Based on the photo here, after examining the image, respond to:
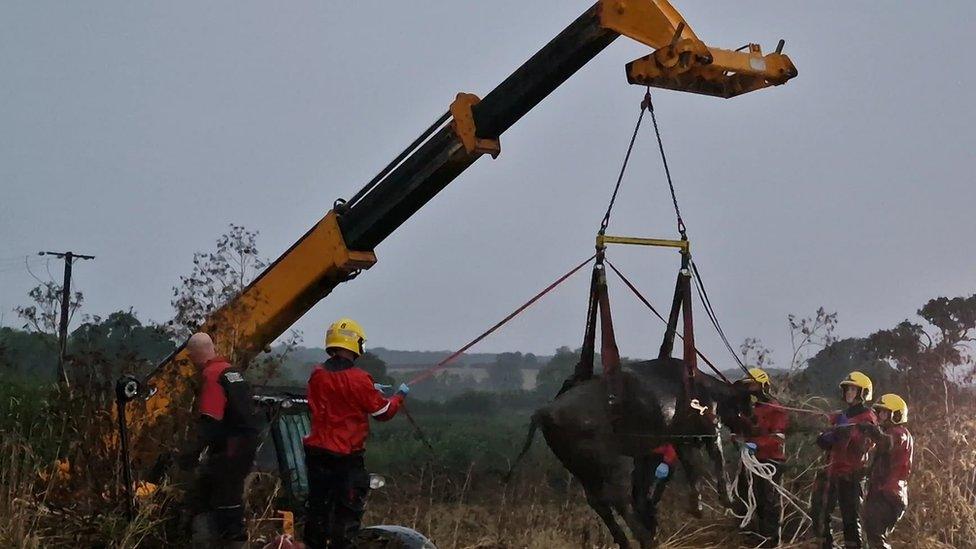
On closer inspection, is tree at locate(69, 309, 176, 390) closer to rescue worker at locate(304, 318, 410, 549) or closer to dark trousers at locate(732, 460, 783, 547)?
rescue worker at locate(304, 318, 410, 549)

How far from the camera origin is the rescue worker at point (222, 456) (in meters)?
5.88

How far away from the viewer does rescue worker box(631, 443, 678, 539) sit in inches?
402

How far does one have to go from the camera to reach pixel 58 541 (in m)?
6.79

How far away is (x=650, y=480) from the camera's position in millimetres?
10602

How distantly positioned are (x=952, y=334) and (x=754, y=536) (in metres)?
5.63

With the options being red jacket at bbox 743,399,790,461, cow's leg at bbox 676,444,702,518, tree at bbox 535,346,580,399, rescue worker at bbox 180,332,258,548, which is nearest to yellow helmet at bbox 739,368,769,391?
red jacket at bbox 743,399,790,461

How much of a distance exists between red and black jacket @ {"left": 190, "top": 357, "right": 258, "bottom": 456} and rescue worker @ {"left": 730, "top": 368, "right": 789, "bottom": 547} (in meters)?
6.06

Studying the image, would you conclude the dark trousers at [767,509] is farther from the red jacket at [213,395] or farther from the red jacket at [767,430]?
the red jacket at [213,395]

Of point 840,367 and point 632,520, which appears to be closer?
point 632,520

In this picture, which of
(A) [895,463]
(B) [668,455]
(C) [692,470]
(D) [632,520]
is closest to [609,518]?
(D) [632,520]

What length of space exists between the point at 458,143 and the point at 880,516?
563 centimetres

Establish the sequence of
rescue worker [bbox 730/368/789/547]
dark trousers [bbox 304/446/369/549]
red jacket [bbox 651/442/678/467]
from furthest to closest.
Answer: red jacket [bbox 651/442/678/467]
rescue worker [bbox 730/368/789/547]
dark trousers [bbox 304/446/369/549]

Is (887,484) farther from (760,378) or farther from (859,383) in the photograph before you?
(760,378)

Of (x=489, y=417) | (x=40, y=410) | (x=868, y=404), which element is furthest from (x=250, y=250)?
(x=489, y=417)
